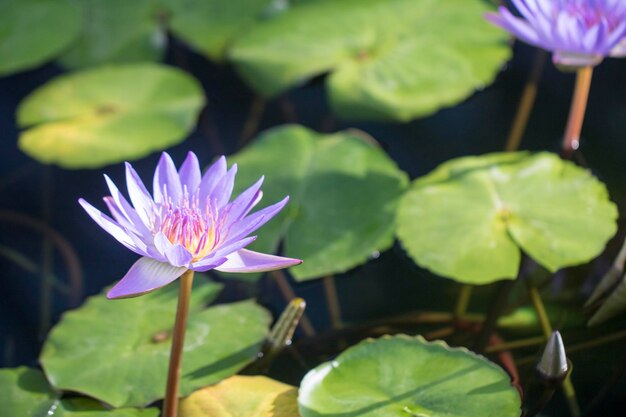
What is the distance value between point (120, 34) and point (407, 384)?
6.88ft

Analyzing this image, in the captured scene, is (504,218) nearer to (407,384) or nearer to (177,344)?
(407,384)

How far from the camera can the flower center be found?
4.95ft

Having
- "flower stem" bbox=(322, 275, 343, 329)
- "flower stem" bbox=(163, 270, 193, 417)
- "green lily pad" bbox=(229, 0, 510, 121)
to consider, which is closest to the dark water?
"flower stem" bbox=(322, 275, 343, 329)

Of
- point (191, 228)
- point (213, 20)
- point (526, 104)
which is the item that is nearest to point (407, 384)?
point (191, 228)

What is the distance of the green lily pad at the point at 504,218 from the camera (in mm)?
2092

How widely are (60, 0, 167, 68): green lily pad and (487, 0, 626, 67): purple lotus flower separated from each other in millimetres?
1564

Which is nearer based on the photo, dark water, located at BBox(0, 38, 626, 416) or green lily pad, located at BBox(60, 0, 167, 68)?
dark water, located at BBox(0, 38, 626, 416)

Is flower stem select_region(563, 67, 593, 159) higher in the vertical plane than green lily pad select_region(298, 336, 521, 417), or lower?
higher

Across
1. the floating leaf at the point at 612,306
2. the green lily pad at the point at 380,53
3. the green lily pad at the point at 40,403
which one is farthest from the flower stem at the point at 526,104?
the green lily pad at the point at 40,403

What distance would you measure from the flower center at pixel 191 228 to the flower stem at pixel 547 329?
963 mm

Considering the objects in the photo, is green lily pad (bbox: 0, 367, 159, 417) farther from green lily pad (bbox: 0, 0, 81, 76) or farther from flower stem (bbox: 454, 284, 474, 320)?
green lily pad (bbox: 0, 0, 81, 76)

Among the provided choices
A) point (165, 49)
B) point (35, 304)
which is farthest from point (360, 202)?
point (165, 49)

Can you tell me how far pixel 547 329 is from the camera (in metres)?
2.07

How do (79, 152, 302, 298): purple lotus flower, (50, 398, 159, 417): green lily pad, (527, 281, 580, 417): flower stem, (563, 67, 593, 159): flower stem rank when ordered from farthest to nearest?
(563, 67, 593, 159): flower stem, (527, 281, 580, 417): flower stem, (50, 398, 159, 417): green lily pad, (79, 152, 302, 298): purple lotus flower
